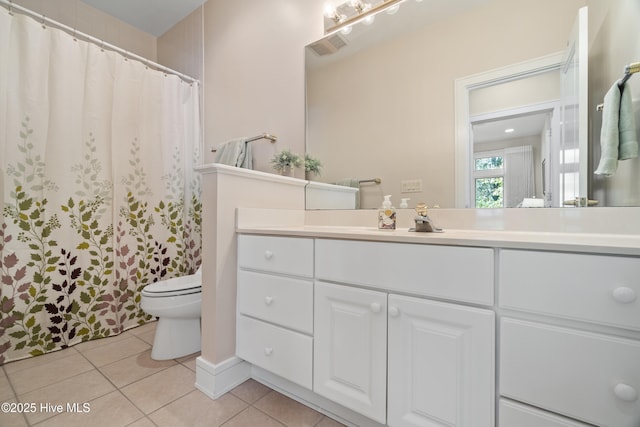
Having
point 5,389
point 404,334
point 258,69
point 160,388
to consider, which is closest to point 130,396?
point 160,388

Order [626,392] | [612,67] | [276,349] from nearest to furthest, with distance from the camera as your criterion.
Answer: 1. [626,392]
2. [612,67]
3. [276,349]

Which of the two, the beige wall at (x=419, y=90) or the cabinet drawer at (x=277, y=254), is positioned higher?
the beige wall at (x=419, y=90)

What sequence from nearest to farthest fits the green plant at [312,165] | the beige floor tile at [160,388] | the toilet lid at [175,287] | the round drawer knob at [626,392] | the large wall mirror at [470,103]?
the round drawer knob at [626,392] < the large wall mirror at [470,103] < the beige floor tile at [160,388] < the toilet lid at [175,287] < the green plant at [312,165]

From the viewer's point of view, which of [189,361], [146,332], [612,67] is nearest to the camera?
[612,67]

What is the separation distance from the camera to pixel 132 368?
1.46 meters

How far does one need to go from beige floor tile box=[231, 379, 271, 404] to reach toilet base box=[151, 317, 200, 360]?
0.50 m

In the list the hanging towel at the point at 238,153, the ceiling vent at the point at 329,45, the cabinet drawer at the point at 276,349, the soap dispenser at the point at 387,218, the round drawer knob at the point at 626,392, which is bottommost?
the cabinet drawer at the point at 276,349

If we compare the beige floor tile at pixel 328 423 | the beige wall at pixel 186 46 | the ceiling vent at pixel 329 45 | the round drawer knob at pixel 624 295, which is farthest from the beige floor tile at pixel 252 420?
the beige wall at pixel 186 46

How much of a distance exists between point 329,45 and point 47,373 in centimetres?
242

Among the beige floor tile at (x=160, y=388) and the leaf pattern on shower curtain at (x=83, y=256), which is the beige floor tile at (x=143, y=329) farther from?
the beige floor tile at (x=160, y=388)

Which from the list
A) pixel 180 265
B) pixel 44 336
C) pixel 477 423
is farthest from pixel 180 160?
pixel 477 423

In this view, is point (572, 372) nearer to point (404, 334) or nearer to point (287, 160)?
point (404, 334)

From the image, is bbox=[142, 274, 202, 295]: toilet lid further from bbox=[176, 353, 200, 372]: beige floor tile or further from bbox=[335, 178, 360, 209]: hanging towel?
bbox=[335, 178, 360, 209]: hanging towel

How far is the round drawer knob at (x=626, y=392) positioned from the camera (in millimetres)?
583
